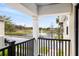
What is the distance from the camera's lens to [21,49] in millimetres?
2334

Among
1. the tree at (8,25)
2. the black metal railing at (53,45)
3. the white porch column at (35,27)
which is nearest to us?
the tree at (8,25)

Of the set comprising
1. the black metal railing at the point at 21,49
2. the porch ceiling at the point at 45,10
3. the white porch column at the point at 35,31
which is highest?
the porch ceiling at the point at 45,10

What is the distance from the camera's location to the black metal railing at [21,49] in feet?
6.93

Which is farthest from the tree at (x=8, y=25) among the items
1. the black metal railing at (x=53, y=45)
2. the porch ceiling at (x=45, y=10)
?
the black metal railing at (x=53, y=45)

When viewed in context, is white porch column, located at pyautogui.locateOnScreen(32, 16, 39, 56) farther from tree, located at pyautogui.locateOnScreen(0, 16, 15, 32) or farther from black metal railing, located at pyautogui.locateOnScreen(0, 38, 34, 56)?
tree, located at pyautogui.locateOnScreen(0, 16, 15, 32)

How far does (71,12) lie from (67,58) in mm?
1173

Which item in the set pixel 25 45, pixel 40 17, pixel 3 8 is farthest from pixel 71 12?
pixel 3 8

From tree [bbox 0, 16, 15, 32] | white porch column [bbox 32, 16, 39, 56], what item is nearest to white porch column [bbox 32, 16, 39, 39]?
white porch column [bbox 32, 16, 39, 56]

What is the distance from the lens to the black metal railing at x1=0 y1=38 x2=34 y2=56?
2.11 meters

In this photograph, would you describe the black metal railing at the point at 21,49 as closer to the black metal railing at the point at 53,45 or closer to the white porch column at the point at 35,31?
the white porch column at the point at 35,31

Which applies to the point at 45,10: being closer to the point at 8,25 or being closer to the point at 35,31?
the point at 35,31

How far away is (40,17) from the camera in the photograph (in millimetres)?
2342

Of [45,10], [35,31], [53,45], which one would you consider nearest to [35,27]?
[35,31]

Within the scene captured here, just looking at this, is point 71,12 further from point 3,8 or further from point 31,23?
point 3,8
